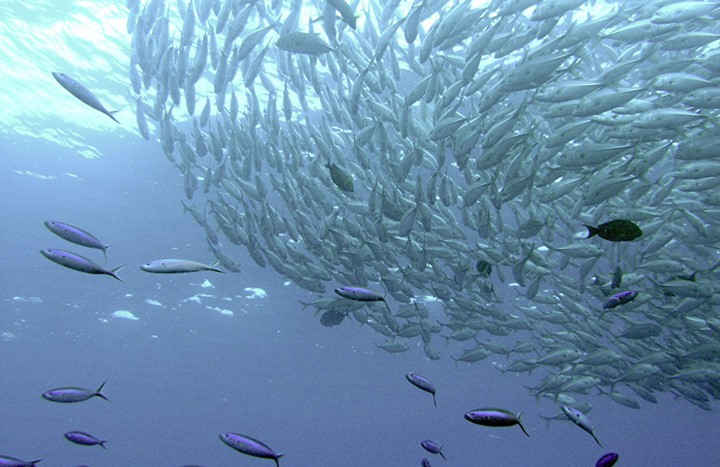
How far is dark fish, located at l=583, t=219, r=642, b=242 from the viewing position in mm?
4941

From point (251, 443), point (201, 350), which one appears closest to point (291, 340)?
point (201, 350)

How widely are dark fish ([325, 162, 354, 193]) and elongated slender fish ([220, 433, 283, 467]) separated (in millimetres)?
3151

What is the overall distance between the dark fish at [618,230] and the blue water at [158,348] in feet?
35.7

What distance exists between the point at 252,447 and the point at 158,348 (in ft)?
108

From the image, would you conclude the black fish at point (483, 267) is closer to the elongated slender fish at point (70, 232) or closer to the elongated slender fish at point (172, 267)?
the elongated slender fish at point (172, 267)

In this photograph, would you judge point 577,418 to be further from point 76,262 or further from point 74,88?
point 74,88

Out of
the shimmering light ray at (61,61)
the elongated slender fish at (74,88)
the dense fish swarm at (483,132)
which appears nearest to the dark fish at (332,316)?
the dense fish swarm at (483,132)

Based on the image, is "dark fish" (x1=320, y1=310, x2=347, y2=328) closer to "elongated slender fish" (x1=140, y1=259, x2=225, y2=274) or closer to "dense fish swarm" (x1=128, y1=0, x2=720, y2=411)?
"dense fish swarm" (x1=128, y1=0, x2=720, y2=411)

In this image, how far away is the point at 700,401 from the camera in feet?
40.5

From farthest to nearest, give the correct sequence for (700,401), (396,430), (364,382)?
(396,430)
(364,382)
(700,401)

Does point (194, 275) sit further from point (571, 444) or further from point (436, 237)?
point (571, 444)

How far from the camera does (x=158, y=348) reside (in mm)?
34344

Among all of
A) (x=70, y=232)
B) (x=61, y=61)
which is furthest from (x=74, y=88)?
(x=61, y=61)

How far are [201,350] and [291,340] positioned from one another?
7185 millimetres
